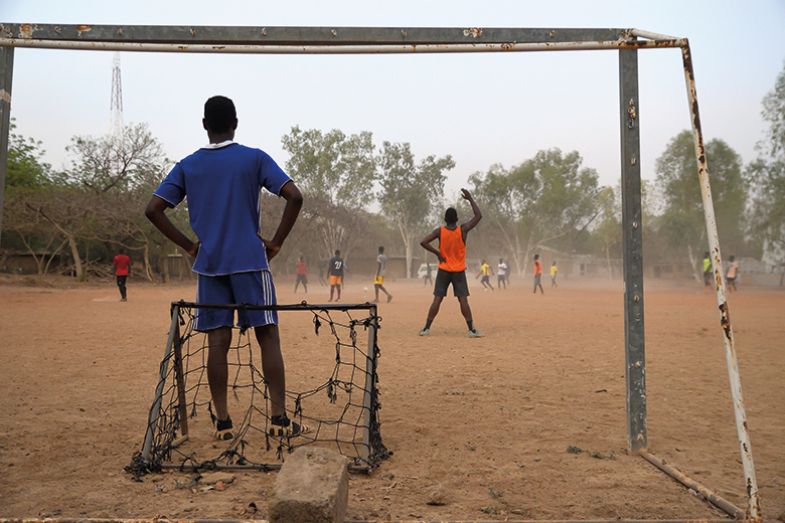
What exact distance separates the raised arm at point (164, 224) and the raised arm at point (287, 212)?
1.42 ft

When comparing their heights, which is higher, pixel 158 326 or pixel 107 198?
pixel 107 198

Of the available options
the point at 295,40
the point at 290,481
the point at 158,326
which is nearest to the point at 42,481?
the point at 290,481

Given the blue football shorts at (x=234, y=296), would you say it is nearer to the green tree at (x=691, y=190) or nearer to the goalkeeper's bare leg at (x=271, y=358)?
the goalkeeper's bare leg at (x=271, y=358)

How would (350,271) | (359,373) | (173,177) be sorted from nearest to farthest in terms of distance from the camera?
(173,177), (359,373), (350,271)

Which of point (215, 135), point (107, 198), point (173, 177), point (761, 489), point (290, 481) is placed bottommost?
point (761, 489)

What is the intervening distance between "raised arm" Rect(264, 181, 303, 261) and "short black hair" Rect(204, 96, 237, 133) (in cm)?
57

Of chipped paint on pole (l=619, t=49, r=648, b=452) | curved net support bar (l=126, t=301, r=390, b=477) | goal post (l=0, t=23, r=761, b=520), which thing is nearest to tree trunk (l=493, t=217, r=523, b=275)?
curved net support bar (l=126, t=301, r=390, b=477)

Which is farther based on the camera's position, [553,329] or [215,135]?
[553,329]

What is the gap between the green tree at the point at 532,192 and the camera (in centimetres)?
6003

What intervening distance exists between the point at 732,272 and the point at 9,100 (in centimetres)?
2967

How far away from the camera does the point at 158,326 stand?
459 inches

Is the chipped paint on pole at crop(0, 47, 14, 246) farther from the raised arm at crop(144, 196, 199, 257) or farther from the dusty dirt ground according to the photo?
the dusty dirt ground

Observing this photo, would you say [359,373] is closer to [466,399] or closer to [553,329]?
[466,399]

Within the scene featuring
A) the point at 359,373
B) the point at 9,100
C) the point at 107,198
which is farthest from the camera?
the point at 107,198
